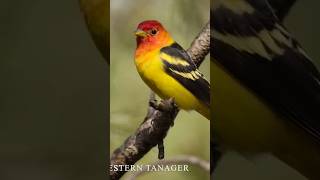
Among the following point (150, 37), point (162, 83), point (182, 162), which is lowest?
point (182, 162)

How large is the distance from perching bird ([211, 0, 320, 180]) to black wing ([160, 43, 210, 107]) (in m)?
0.03

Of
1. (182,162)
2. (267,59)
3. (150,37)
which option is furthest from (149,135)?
(267,59)

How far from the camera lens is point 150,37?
1.38 metres

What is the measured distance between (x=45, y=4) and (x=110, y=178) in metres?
0.50

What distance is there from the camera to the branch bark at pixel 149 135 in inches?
54.4

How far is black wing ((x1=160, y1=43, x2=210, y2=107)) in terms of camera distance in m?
1.37

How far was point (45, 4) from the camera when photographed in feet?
4.55

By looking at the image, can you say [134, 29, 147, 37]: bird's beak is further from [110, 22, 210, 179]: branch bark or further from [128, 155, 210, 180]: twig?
A: [128, 155, 210, 180]: twig

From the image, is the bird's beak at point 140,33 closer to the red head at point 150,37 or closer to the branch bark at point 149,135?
the red head at point 150,37

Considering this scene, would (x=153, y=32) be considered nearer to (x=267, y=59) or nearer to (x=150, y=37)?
(x=150, y=37)

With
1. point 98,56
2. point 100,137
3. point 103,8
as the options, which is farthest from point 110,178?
point 103,8

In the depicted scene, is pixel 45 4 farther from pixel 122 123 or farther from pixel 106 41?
pixel 122 123

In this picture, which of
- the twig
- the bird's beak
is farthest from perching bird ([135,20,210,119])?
the twig

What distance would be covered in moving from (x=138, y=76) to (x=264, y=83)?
0.34 metres
